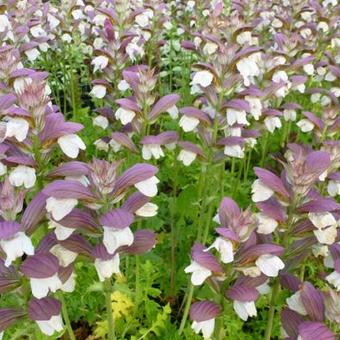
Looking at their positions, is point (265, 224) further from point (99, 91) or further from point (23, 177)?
point (99, 91)

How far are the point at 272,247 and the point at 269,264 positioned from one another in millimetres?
53

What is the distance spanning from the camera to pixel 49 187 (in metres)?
1.41

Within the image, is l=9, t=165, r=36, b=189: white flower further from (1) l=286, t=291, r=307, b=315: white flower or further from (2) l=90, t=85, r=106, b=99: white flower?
(2) l=90, t=85, r=106, b=99: white flower

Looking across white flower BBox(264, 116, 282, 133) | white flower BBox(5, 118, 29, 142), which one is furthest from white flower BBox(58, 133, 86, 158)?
white flower BBox(264, 116, 282, 133)

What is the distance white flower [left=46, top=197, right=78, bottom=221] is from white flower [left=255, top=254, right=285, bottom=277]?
590mm

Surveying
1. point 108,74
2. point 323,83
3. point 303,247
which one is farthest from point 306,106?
point 303,247

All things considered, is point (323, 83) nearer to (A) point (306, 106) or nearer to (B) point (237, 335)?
(A) point (306, 106)

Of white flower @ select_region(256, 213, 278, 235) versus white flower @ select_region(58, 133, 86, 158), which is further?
white flower @ select_region(58, 133, 86, 158)

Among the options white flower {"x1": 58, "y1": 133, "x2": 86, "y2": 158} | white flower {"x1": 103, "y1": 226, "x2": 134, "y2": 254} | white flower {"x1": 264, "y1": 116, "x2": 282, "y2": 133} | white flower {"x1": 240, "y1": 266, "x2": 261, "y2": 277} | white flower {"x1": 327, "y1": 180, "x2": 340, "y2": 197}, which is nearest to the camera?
white flower {"x1": 103, "y1": 226, "x2": 134, "y2": 254}

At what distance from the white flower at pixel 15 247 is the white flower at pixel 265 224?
0.70m

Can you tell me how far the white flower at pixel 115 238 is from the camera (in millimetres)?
1423

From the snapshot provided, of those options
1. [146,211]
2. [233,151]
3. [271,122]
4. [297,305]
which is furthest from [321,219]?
[271,122]

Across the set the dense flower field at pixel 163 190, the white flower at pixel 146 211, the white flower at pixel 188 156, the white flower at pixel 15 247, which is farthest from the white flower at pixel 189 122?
the white flower at pixel 15 247

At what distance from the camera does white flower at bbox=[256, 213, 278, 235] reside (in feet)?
5.18
